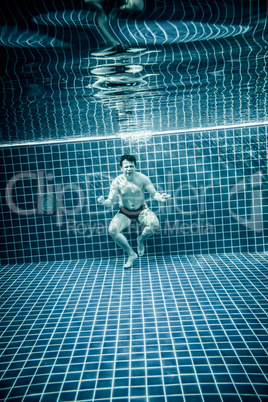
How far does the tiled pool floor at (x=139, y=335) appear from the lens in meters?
1.62

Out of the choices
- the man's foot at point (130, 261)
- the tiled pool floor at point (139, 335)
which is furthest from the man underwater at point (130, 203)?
the tiled pool floor at point (139, 335)

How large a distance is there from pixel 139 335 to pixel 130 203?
207 cm

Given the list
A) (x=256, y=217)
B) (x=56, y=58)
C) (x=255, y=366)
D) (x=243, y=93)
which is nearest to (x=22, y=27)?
(x=56, y=58)

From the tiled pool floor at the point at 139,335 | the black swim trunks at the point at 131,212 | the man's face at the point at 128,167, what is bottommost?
the tiled pool floor at the point at 139,335

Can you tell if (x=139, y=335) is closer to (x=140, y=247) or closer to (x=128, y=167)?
(x=140, y=247)

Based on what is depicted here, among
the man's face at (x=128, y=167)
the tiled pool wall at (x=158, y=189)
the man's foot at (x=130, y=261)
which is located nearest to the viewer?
the man's face at (x=128, y=167)

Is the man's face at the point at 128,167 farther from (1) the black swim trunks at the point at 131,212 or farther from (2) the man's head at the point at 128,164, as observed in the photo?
(1) the black swim trunks at the point at 131,212

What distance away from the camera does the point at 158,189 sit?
425cm

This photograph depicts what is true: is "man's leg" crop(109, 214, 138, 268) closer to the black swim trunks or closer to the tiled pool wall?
the black swim trunks

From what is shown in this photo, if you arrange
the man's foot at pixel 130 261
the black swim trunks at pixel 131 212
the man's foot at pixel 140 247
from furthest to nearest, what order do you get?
A: the man's foot at pixel 140 247
the black swim trunks at pixel 131 212
the man's foot at pixel 130 261

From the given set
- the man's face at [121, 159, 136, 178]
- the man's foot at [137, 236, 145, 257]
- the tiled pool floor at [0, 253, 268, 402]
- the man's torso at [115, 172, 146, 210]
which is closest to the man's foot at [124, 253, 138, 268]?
the tiled pool floor at [0, 253, 268, 402]

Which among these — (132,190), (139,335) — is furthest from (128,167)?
(139,335)

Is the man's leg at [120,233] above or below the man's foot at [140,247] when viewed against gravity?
above

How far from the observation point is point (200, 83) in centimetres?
198
